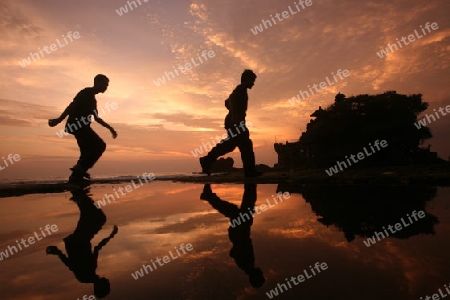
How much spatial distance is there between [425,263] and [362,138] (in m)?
10.6

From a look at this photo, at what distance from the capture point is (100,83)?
7.29 metres

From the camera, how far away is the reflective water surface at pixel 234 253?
1408 mm

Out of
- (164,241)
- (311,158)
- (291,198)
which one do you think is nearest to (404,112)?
(311,158)

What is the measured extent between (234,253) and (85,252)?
3.56 feet

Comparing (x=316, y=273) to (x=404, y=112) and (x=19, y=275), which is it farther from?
(x=404, y=112)

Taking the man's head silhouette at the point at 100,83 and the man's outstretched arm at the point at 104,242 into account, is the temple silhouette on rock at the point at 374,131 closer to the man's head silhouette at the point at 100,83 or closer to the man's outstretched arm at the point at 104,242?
the man's head silhouette at the point at 100,83

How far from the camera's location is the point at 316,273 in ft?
5.08

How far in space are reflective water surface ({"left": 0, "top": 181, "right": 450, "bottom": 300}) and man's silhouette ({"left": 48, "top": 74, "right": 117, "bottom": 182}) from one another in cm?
360

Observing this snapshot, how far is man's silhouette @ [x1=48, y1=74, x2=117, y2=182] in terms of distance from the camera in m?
7.03
